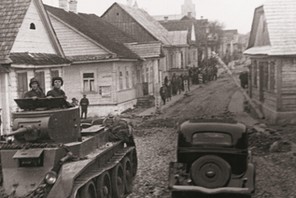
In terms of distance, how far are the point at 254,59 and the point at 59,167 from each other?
21.7 m

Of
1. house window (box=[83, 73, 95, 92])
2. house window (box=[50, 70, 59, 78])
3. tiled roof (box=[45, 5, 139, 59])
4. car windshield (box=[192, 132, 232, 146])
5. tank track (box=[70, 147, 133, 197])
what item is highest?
tiled roof (box=[45, 5, 139, 59])

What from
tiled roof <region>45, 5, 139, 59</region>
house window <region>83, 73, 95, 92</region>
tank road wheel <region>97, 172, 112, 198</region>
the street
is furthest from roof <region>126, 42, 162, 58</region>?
tank road wheel <region>97, 172, 112, 198</region>

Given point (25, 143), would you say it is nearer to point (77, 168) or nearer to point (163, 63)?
point (77, 168)

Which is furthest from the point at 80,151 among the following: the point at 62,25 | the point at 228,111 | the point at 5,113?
the point at 62,25

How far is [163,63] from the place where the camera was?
1802 inches

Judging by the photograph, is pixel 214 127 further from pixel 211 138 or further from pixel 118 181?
pixel 118 181

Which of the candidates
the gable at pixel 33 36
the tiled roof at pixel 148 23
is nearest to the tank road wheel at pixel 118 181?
the gable at pixel 33 36

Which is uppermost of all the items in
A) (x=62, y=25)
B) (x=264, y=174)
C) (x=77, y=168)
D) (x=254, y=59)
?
(x=62, y=25)

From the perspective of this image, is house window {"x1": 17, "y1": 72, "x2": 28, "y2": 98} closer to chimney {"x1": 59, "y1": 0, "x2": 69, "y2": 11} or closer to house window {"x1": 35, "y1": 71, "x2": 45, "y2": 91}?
house window {"x1": 35, "y1": 71, "x2": 45, "y2": 91}

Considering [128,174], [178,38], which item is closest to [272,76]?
[128,174]

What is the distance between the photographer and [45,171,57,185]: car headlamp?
7930 millimetres

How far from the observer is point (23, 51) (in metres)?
19.5

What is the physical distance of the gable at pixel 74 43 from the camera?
27.2 m

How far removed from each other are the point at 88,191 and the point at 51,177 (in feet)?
3.63
